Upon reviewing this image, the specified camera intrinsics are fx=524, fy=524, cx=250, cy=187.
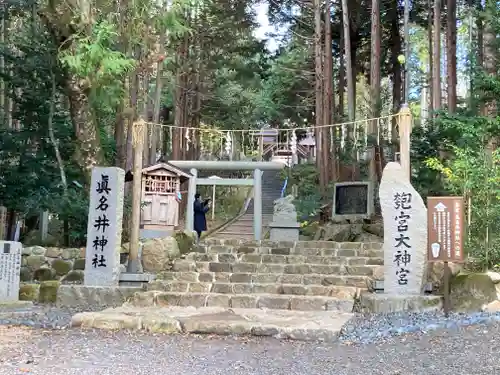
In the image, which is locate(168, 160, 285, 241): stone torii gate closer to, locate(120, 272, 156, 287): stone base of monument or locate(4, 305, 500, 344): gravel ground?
locate(120, 272, 156, 287): stone base of monument

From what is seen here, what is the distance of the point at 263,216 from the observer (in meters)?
21.0

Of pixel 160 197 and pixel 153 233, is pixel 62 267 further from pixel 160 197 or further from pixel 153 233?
pixel 160 197

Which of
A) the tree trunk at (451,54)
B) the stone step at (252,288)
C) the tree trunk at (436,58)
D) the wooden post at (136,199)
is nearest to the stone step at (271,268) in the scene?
the stone step at (252,288)

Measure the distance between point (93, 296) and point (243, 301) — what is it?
237 centimetres

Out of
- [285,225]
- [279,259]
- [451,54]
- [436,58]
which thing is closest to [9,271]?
[279,259]

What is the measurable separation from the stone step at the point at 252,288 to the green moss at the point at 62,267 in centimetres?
235

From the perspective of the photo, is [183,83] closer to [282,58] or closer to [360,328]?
[282,58]

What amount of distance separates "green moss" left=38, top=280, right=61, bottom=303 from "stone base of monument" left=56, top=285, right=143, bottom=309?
1.72ft

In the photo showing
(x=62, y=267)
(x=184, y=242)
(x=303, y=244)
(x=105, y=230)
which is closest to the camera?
(x=105, y=230)

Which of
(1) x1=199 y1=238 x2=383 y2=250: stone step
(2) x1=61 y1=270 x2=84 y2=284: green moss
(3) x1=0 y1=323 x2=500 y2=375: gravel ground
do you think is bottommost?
(3) x1=0 y1=323 x2=500 y2=375: gravel ground

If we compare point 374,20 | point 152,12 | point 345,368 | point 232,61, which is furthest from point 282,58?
point 345,368

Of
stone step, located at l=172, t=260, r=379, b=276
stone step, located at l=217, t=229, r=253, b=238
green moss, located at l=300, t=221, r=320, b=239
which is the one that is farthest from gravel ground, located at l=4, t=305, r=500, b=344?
stone step, located at l=217, t=229, r=253, b=238

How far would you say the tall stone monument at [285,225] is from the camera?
500 inches

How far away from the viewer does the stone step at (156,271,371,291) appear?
28.4 ft
